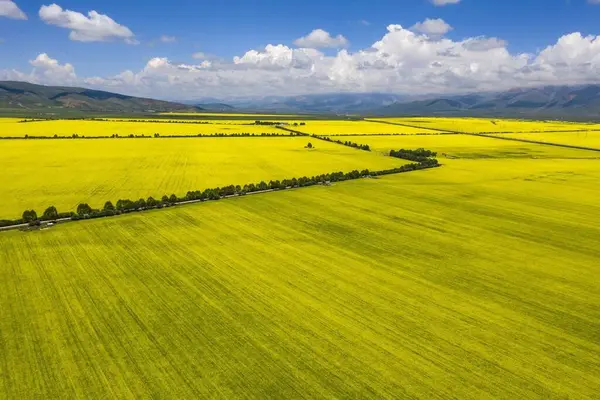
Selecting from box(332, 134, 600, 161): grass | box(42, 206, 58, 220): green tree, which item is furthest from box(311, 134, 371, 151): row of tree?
box(42, 206, 58, 220): green tree

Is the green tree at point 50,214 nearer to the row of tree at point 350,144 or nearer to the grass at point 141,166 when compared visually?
the grass at point 141,166

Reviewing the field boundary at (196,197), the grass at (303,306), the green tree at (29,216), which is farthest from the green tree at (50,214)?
the grass at (303,306)

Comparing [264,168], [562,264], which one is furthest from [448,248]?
[264,168]

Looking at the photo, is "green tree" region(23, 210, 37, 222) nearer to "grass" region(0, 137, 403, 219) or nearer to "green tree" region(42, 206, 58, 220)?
"green tree" region(42, 206, 58, 220)

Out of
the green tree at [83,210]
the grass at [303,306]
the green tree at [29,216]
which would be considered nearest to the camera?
the grass at [303,306]

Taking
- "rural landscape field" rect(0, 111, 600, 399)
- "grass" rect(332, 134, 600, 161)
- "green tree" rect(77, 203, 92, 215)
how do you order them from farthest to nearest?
"grass" rect(332, 134, 600, 161), "green tree" rect(77, 203, 92, 215), "rural landscape field" rect(0, 111, 600, 399)
